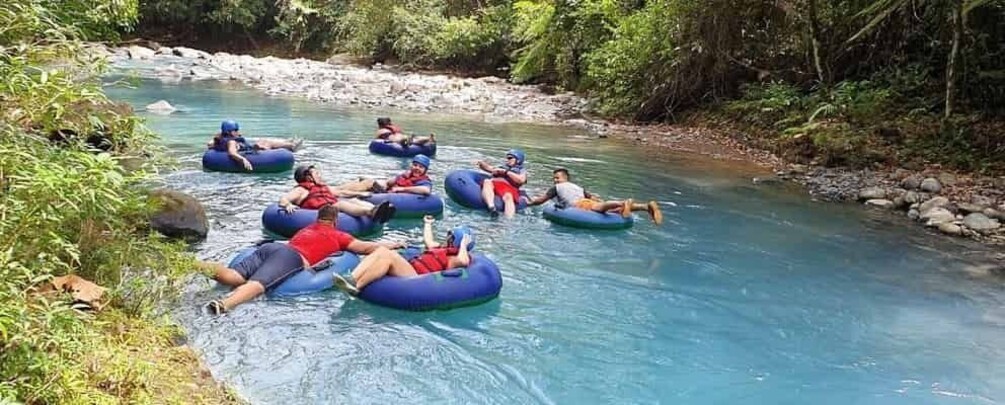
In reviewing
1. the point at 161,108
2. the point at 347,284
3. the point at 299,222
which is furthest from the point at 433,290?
the point at 161,108

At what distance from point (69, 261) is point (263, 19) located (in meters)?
33.8

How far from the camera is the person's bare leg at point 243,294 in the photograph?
17.8 feet

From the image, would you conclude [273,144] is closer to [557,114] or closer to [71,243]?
[71,243]

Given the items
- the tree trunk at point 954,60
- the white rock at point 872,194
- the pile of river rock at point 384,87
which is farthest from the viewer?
the pile of river rock at point 384,87

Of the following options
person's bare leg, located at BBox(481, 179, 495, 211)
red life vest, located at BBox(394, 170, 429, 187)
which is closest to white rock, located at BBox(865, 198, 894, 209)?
person's bare leg, located at BBox(481, 179, 495, 211)

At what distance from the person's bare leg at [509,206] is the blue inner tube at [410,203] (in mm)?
722

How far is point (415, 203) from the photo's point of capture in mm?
8281

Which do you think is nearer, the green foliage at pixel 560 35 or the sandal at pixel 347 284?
the sandal at pixel 347 284

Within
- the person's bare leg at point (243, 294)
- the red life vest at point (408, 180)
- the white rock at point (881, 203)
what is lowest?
the person's bare leg at point (243, 294)

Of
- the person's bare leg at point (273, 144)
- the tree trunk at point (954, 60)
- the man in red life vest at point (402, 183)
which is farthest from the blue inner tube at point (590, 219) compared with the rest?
the tree trunk at point (954, 60)

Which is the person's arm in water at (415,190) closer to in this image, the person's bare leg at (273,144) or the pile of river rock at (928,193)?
the person's bare leg at (273,144)

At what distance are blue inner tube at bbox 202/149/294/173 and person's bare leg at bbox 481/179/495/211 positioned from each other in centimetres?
286

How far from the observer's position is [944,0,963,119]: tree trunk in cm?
1084

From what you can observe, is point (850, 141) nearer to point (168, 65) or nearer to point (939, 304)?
point (939, 304)
